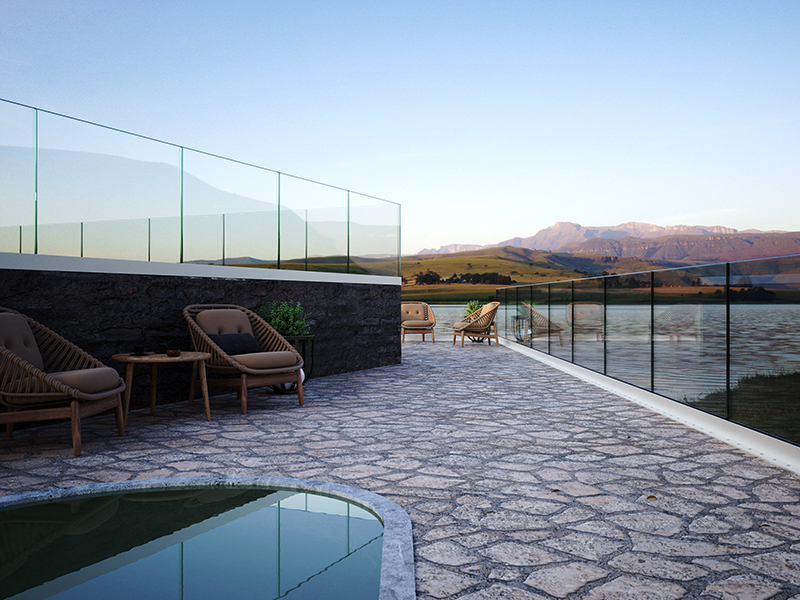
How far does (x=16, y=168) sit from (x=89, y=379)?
7.23ft

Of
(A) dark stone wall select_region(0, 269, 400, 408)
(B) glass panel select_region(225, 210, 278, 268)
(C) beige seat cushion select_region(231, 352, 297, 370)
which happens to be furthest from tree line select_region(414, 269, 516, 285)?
(C) beige seat cushion select_region(231, 352, 297, 370)

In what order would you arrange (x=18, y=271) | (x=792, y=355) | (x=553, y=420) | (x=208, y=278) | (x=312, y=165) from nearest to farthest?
1. (x=792, y=355)
2. (x=18, y=271)
3. (x=553, y=420)
4. (x=208, y=278)
5. (x=312, y=165)

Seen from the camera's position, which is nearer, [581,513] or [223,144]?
[581,513]

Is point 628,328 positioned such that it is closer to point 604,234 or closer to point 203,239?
point 203,239

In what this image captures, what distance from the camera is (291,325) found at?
7051 mm

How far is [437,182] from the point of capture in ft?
110

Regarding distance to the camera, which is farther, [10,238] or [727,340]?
[10,238]

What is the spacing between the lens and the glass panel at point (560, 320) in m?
8.62

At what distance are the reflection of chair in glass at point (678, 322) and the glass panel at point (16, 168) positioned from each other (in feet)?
18.5

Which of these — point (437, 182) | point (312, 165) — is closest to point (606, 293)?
point (312, 165)

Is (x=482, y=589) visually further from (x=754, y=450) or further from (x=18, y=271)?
(x=18, y=271)

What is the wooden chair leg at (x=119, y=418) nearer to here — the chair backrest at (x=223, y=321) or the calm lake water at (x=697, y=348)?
the chair backrest at (x=223, y=321)

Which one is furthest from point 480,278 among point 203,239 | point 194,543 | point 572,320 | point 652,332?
point 194,543

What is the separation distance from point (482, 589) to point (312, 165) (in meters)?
24.3
